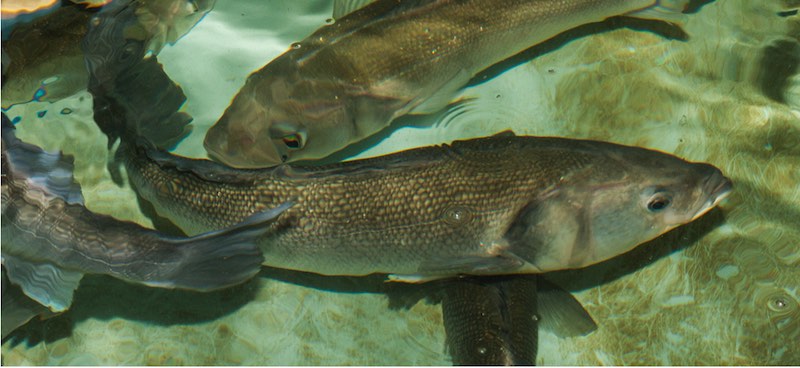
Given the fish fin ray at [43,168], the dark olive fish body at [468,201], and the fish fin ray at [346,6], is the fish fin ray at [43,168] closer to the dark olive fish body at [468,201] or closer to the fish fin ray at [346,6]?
the dark olive fish body at [468,201]

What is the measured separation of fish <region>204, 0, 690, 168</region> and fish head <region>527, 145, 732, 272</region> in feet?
4.34

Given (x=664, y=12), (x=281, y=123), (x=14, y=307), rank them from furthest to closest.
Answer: (x=664, y=12)
(x=281, y=123)
(x=14, y=307)

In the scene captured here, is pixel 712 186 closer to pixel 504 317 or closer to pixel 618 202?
pixel 618 202

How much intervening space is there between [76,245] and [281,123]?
1.34 metres

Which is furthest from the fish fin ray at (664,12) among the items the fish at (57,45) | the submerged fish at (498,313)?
the fish at (57,45)

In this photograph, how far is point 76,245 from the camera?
346 cm

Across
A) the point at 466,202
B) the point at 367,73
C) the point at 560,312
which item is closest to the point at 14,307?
the point at 367,73

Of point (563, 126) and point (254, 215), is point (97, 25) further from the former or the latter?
point (563, 126)

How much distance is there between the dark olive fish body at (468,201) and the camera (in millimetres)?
3480

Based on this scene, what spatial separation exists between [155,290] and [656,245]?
3160 mm

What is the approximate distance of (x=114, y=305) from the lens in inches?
158

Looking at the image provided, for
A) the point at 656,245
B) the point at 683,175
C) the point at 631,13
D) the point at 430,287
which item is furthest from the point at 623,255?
the point at 631,13

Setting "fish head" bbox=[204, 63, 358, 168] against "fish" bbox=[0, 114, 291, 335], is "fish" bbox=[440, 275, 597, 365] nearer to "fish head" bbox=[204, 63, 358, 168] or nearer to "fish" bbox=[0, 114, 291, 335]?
"fish" bbox=[0, 114, 291, 335]

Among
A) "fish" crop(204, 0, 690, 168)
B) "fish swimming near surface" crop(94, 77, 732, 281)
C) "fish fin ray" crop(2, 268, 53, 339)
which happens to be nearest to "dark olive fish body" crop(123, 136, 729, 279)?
"fish swimming near surface" crop(94, 77, 732, 281)
